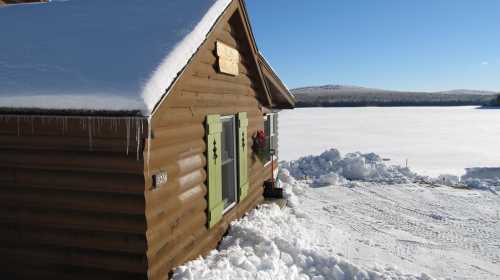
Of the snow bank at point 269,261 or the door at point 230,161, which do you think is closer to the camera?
the snow bank at point 269,261

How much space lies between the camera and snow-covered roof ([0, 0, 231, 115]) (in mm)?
4016

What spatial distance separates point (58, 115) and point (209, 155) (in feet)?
8.32

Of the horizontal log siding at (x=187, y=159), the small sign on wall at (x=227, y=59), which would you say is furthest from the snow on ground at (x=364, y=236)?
the small sign on wall at (x=227, y=59)

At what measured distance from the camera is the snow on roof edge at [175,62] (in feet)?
12.7

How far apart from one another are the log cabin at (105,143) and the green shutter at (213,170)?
18cm

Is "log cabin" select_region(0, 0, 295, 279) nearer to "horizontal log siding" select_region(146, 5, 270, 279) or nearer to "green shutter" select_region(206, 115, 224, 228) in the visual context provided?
"horizontal log siding" select_region(146, 5, 270, 279)

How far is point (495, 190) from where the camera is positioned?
1279 cm

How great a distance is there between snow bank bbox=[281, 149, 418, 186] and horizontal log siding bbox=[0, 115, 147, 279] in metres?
10.0

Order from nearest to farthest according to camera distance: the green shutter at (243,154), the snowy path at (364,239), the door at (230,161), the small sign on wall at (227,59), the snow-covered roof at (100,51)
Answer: the snow-covered roof at (100,51) → the snowy path at (364,239) → the small sign on wall at (227,59) → the door at (230,161) → the green shutter at (243,154)

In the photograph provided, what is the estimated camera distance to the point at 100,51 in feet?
16.0

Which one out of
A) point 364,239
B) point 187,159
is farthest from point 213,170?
point 364,239

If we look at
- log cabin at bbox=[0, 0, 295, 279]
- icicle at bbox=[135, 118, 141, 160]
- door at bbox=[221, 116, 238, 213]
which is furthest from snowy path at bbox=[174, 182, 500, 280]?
icicle at bbox=[135, 118, 141, 160]

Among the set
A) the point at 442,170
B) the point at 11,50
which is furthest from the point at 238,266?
the point at 442,170

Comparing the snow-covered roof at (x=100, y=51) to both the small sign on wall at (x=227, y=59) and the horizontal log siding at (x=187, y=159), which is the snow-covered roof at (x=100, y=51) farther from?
the small sign on wall at (x=227, y=59)
